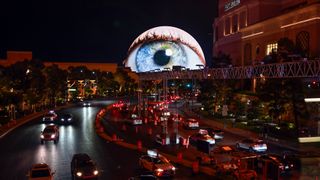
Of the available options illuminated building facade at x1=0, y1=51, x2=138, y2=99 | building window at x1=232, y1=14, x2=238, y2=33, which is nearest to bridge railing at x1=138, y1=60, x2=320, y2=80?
building window at x1=232, y1=14, x2=238, y2=33

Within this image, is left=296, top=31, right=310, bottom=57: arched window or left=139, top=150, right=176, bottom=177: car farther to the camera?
left=296, top=31, right=310, bottom=57: arched window

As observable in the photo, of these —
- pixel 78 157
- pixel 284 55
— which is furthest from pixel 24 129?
pixel 284 55

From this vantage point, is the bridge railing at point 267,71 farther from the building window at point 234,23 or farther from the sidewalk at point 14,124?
the building window at point 234,23

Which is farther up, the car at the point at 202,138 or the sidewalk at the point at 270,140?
the car at the point at 202,138

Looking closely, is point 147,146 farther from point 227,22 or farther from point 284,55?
point 227,22

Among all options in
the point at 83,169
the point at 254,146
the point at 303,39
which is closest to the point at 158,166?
the point at 83,169

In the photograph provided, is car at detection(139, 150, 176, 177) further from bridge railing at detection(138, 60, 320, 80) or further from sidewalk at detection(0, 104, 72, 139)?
sidewalk at detection(0, 104, 72, 139)

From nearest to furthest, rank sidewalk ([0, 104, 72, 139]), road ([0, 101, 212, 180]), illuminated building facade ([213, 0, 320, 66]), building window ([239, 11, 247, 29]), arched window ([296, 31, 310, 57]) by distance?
1. road ([0, 101, 212, 180])
2. sidewalk ([0, 104, 72, 139])
3. illuminated building facade ([213, 0, 320, 66])
4. arched window ([296, 31, 310, 57])
5. building window ([239, 11, 247, 29])

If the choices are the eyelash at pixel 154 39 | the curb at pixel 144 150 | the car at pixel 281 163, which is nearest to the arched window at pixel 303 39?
the curb at pixel 144 150
